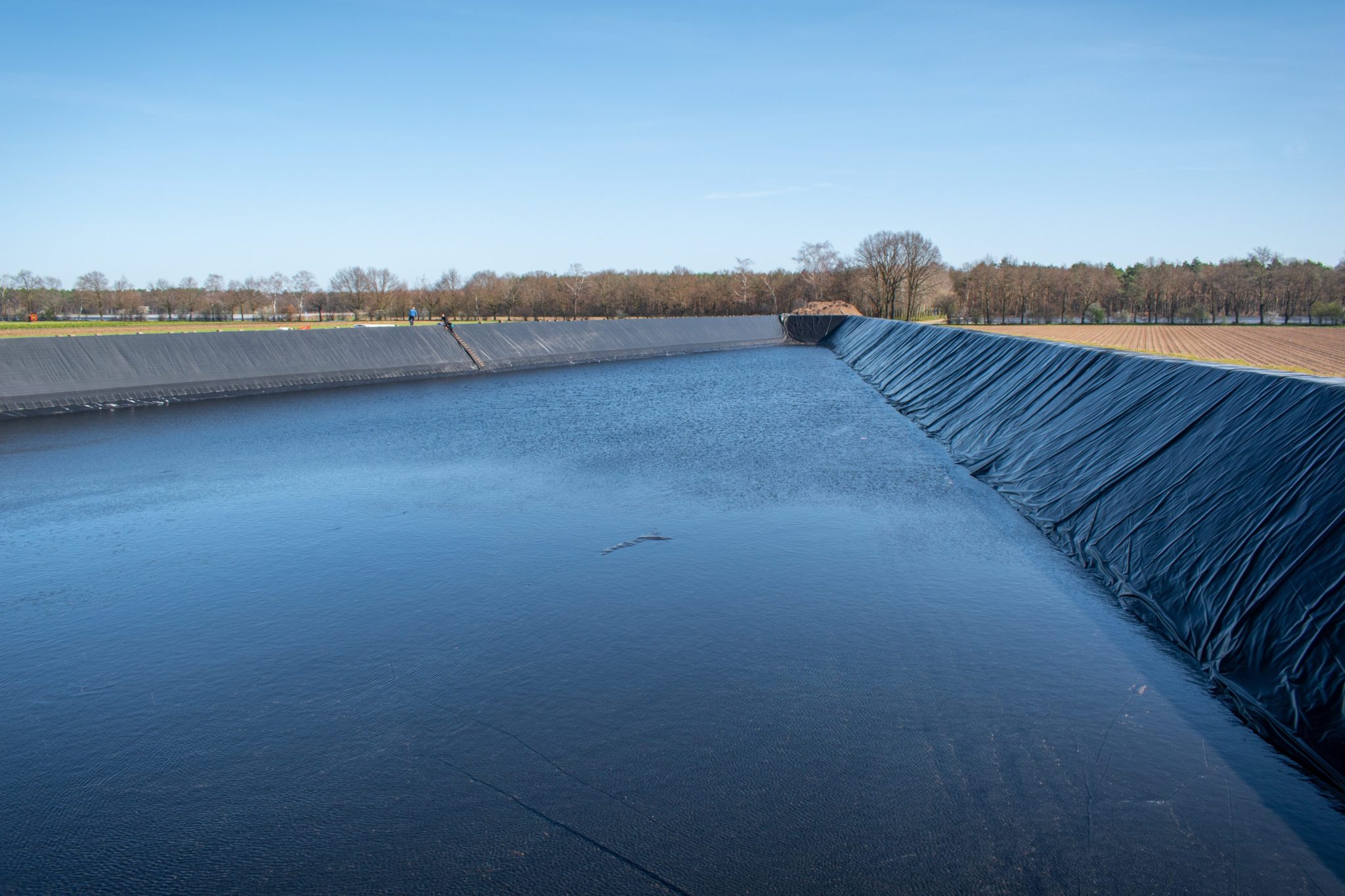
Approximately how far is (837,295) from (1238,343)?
4587 cm

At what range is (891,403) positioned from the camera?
19.4 m

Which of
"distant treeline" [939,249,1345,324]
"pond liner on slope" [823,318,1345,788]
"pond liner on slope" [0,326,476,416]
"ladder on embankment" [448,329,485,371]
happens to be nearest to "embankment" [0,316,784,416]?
"pond liner on slope" [0,326,476,416]

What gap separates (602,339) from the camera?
35.4 metres

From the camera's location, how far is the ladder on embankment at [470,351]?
28562mm

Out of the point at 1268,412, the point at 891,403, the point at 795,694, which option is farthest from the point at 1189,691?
the point at 891,403

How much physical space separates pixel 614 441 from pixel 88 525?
7.28 meters

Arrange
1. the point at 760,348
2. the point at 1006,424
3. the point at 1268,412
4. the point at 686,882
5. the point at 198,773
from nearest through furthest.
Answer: the point at 686,882 < the point at 198,773 < the point at 1268,412 < the point at 1006,424 < the point at 760,348

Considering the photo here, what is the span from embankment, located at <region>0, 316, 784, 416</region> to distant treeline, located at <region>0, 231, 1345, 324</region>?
4313 cm

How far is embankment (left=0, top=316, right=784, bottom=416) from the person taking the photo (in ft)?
58.5

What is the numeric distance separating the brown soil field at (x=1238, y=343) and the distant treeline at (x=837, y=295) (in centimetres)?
2313

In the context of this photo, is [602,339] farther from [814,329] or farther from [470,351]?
[814,329]

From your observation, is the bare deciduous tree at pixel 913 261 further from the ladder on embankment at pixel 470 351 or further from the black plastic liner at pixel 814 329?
the ladder on embankment at pixel 470 351

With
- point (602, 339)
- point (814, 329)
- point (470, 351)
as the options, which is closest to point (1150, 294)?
point (814, 329)

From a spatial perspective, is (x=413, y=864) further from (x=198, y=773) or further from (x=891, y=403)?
(x=891, y=403)
